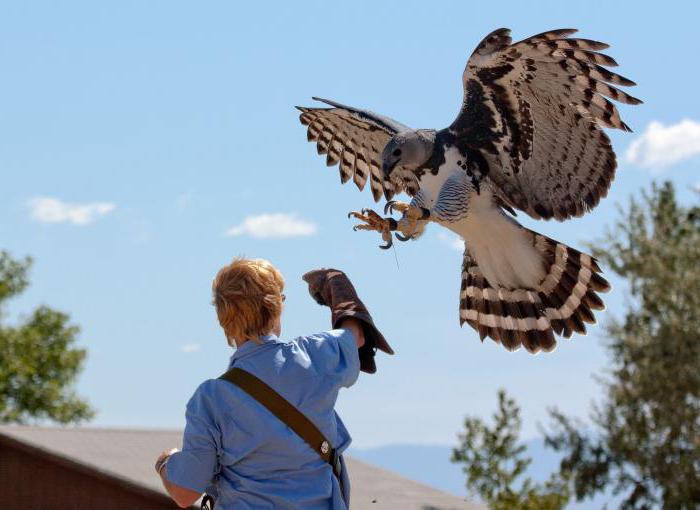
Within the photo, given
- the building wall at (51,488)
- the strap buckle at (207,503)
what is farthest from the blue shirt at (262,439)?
the building wall at (51,488)

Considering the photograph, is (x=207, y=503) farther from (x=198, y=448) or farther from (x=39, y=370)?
(x=39, y=370)

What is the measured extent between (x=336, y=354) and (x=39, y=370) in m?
25.8

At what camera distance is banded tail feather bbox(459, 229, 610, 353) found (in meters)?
5.17

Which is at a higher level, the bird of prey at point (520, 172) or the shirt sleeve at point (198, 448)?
the bird of prey at point (520, 172)

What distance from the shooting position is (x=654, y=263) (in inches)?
864

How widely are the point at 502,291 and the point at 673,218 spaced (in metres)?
19.4

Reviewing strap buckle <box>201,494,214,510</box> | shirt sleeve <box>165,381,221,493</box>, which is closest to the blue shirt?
shirt sleeve <box>165,381,221,493</box>

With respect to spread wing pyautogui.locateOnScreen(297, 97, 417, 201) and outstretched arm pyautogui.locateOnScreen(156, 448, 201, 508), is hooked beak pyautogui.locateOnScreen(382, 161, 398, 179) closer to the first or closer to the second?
spread wing pyautogui.locateOnScreen(297, 97, 417, 201)

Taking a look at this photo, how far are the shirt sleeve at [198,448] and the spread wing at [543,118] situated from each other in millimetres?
2686

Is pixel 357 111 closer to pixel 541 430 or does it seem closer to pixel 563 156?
pixel 563 156

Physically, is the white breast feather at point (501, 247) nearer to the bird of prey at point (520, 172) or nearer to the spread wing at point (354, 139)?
the bird of prey at point (520, 172)

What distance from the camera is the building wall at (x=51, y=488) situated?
6.60m

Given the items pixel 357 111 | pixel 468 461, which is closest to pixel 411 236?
pixel 357 111

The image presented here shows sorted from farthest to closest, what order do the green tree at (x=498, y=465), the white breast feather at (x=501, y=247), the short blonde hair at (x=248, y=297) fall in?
1. the green tree at (x=498, y=465)
2. the white breast feather at (x=501, y=247)
3. the short blonde hair at (x=248, y=297)
